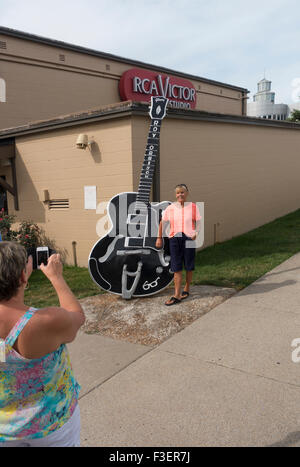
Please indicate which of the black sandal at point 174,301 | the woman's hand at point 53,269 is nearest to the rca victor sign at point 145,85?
the black sandal at point 174,301

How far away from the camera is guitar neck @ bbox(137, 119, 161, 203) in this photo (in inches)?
222

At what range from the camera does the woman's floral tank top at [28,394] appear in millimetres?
1581

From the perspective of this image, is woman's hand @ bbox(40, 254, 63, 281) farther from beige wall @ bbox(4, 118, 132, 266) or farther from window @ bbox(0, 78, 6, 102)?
window @ bbox(0, 78, 6, 102)

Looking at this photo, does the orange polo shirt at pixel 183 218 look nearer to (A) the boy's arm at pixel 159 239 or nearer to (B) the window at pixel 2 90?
(A) the boy's arm at pixel 159 239

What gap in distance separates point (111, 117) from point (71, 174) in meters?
1.55

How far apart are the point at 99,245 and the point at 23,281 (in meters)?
3.77

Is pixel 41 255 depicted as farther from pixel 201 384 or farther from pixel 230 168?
pixel 230 168

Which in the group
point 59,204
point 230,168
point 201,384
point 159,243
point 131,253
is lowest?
point 201,384

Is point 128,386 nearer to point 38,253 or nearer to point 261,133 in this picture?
point 38,253

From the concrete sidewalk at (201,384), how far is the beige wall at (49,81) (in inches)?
326

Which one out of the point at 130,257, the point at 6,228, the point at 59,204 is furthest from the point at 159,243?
the point at 6,228

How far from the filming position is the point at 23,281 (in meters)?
1.63

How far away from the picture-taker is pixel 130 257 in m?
5.39

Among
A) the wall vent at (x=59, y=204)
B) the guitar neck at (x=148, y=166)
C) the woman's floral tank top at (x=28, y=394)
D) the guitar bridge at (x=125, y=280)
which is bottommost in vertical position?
the guitar bridge at (x=125, y=280)
